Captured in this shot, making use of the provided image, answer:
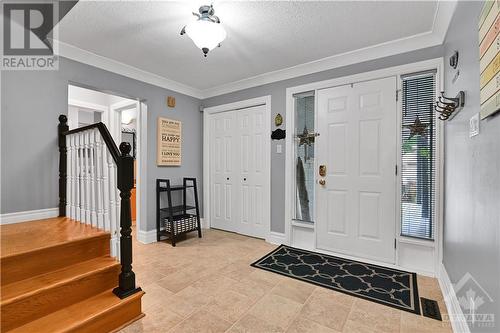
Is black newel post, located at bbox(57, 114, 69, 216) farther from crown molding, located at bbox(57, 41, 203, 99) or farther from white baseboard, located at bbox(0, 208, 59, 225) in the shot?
crown molding, located at bbox(57, 41, 203, 99)

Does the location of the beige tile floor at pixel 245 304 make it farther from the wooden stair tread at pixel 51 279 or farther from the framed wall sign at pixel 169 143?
the framed wall sign at pixel 169 143

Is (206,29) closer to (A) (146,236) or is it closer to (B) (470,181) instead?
(B) (470,181)

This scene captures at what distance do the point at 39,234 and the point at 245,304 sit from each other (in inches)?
71.6

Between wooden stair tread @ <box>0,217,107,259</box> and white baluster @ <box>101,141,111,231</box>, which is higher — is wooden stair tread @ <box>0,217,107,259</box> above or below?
below

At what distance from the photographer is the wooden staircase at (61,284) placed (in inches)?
56.4

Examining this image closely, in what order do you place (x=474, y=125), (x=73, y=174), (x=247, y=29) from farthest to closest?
(x=73, y=174), (x=247, y=29), (x=474, y=125)

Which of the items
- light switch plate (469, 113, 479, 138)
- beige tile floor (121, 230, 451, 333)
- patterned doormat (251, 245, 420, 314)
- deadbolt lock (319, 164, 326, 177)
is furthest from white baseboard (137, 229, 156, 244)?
light switch plate (469, 113, 479, 138)

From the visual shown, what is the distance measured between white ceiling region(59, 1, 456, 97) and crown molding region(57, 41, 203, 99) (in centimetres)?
1

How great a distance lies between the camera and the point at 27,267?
5.33 feet

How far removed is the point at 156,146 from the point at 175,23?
6.16 ft

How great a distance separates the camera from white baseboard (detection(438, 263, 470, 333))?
147 cm

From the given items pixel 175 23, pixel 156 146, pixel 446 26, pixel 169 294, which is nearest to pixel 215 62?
pixel 175 23

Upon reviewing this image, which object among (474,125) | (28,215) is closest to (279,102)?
(474,125)

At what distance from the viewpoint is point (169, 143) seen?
3695mm
